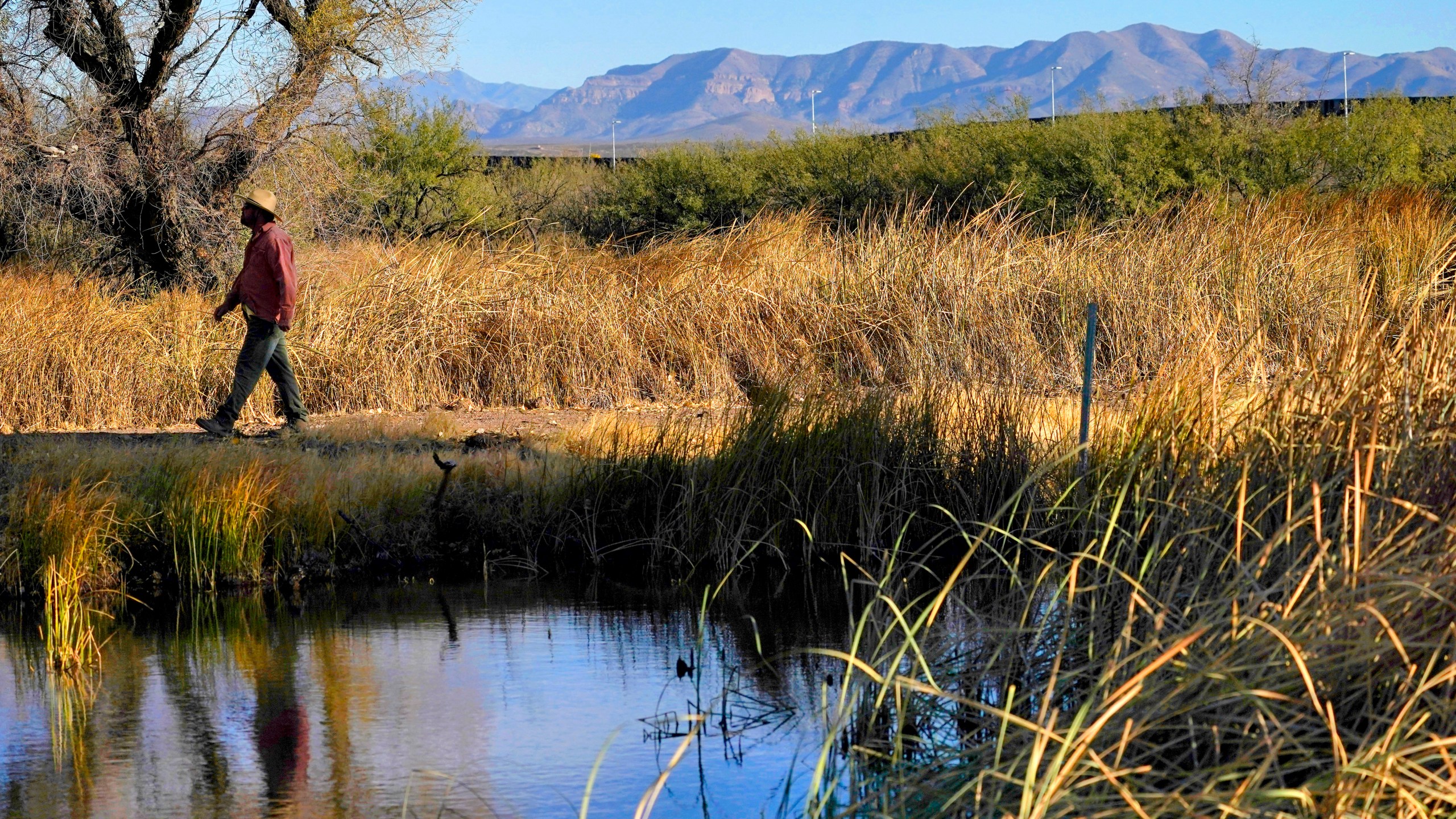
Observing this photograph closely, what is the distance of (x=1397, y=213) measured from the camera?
15.1 m

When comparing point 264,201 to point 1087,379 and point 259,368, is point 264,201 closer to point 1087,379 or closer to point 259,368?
point 259,368

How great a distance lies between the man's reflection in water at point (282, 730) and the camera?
516 cm

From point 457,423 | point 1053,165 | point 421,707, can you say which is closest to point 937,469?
point 421,707

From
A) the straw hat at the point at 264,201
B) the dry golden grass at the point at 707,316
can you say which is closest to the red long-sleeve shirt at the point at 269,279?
the straw hat at the point at 264,201

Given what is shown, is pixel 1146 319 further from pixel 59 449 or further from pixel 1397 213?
→ pixel 59 449

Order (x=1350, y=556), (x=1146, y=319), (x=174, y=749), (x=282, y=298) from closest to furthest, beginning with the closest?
(x=1350, y=556)
(x=174, y=749)
(x=282, y=298)
(x=1146, y=319)

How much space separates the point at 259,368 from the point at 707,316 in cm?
412

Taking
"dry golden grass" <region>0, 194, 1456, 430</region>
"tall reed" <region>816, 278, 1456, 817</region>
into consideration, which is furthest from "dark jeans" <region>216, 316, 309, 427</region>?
"tall reed" <region>816, 278, 1456, 817</region>

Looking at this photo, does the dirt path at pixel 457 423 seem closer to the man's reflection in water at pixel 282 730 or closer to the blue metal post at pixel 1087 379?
the man's reflection in water at pixel 282 730

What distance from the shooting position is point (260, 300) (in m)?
11.3

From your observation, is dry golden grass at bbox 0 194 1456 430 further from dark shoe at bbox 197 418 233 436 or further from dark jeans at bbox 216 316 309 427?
dark shoe at bbox 197 418 233 436

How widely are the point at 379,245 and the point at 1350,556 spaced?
42.2 ft

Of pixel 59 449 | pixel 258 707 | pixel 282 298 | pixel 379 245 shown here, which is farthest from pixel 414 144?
pixel 258 707

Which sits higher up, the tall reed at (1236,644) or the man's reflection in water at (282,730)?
the tall reed at (1236,644)
